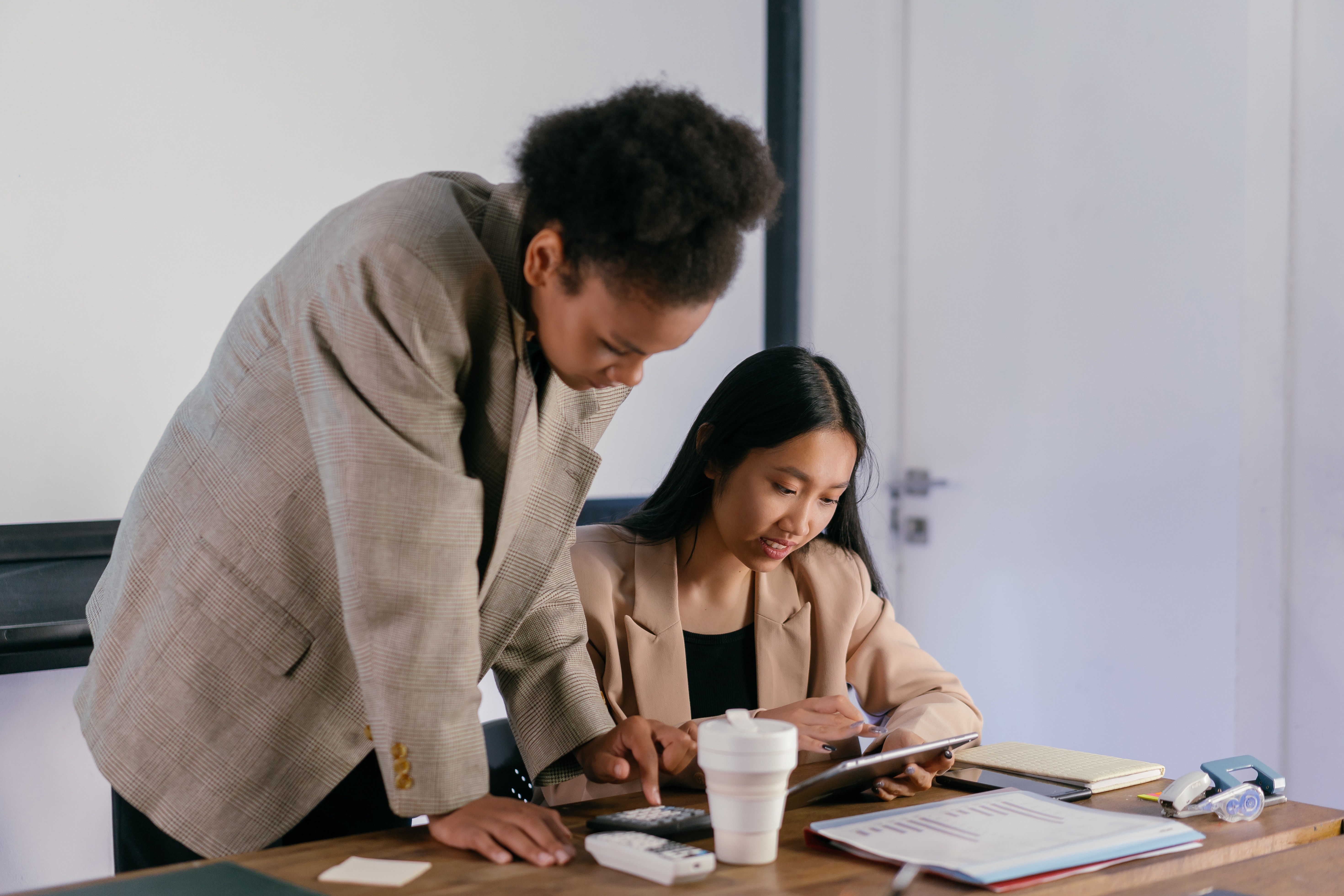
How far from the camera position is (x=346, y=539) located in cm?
95

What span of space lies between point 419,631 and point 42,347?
4.11ft

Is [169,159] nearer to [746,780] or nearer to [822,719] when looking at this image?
[822,719]

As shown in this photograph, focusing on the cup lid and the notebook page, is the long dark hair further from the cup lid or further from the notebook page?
the cup lid

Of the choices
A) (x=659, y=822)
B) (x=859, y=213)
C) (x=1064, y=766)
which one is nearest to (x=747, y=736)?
(x=659, y=822)

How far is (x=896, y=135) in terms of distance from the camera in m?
3.21

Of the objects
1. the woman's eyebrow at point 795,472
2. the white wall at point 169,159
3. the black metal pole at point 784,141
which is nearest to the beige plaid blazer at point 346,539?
the woman's eyebrow at point 795,472

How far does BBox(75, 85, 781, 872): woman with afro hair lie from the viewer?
953 millimetres

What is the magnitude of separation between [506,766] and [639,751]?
52cm

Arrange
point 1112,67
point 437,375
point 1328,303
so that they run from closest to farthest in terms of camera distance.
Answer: point 437,375 → point 1328,303 → point 1112,67

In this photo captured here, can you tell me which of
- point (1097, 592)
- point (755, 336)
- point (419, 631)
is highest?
point (755, 336)

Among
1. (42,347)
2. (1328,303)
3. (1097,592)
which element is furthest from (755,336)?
(42,347)

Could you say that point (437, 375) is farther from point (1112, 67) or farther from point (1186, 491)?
point (1112, 67)

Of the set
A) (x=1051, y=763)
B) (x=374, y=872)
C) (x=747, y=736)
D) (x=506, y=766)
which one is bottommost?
(x=506, y=766)

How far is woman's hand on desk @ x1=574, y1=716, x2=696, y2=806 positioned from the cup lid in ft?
0.79
